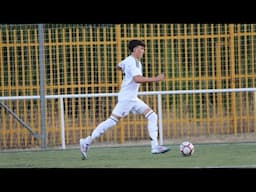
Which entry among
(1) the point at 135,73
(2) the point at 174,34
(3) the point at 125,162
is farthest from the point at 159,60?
(3) the point at 125,162

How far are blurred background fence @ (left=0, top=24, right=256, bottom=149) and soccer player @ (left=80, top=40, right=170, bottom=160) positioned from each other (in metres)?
3.13

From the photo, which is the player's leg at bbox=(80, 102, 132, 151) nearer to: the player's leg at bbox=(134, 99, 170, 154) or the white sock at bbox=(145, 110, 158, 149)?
the player's leg at bbox=(134, 99, 170, 154)

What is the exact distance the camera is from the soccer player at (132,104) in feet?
37.0

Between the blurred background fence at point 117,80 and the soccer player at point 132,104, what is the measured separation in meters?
3.13

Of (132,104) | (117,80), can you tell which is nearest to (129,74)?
(132,104)

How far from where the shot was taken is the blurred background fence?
49.0ft

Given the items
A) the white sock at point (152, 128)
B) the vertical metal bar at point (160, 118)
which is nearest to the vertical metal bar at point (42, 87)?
the vertical metal bar at point (160, 118)

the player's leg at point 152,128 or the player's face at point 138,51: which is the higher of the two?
the player's face at point 138,51

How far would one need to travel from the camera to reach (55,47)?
14953 mm

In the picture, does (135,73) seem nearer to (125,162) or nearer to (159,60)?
(125,162)

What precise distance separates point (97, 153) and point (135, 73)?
1932 millimetres

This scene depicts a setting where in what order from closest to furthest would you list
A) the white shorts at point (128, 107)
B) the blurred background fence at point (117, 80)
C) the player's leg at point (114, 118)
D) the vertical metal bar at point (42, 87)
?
1. the player's leg at point (114, 118)
2. the white shorts at point (128, 107)
3. the vertical metal bar at point (42, 87)
4. the blurred background fence at point (117, 80)

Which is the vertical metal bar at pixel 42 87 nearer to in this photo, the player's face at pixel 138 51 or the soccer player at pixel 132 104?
the soccer player at pixel 132 104

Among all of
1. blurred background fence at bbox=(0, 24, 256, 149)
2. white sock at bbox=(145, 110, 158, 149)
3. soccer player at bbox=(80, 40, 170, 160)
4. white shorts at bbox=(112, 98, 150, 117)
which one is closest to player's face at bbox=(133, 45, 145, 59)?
soccer player at bbox=(80, 40, 170, 160)
